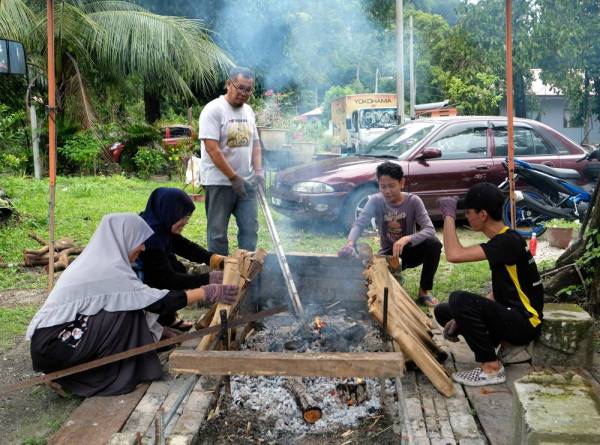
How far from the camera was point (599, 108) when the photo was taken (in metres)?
23.4

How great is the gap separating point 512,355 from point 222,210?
265 cm

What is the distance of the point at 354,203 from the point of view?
7.90 m

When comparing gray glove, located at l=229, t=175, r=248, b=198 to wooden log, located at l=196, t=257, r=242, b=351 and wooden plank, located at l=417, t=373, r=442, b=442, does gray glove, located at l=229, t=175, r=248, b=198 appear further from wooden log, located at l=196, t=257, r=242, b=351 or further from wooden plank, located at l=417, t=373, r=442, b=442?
wooden plank, located at l=417, t=373, r=442, b=442

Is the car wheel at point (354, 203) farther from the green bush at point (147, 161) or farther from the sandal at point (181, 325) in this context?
the green bush at point (147, 161)

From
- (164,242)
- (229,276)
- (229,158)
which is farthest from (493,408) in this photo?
(229,158)

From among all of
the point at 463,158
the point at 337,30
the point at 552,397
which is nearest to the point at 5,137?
the point at 337,30

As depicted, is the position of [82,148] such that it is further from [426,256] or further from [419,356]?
[419,356]

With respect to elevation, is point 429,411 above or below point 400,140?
below

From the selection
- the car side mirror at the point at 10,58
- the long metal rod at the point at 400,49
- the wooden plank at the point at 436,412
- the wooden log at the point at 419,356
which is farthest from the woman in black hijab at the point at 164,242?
the long metal rod at the point at 400,49

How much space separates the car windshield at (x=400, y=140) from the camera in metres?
8.31

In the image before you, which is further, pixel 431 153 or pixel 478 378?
pixel 431 153

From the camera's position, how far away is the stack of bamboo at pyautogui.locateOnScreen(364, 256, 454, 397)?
11.1 feet

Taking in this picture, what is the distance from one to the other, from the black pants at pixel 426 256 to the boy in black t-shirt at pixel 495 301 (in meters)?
1.51

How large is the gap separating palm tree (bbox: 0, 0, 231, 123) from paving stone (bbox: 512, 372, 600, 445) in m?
11.5
